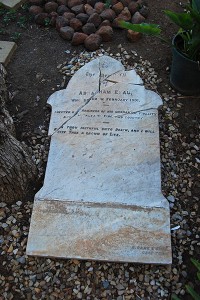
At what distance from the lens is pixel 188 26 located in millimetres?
2398

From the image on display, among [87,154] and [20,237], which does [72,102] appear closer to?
[87,154]

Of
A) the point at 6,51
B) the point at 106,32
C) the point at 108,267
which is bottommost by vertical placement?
the point at 108,267

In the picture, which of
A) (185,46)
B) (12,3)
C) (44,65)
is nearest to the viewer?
(185,46)

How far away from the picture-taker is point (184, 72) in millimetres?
2645

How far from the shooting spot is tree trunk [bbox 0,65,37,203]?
84.7 inches

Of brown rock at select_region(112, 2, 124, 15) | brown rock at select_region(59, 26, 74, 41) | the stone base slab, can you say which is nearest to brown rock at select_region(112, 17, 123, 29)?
brown rock at select_region(112, 2, 124, 15)

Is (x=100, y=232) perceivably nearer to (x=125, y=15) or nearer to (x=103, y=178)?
(x=103, y=178)

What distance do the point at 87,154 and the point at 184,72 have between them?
848 mm

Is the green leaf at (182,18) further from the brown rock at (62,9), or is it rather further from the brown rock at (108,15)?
the brown rock at (62,9)

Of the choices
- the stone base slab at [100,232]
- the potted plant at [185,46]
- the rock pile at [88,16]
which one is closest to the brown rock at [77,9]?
the rock pile at [88,16]

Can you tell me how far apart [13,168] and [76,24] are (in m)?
1.43

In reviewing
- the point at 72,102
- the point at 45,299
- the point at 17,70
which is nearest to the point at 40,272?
the point at 45,299

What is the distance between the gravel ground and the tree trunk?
76 mm

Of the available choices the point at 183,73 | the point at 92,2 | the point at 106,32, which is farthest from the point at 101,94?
the point at 92,2
